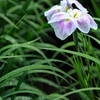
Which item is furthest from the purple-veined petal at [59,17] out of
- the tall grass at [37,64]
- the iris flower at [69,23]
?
the tall grass at [37,64]

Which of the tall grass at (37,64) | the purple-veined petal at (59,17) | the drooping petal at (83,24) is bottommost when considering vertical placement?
the tall grass at (37,64)

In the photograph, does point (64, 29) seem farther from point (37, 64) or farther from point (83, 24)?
point (37, 64)

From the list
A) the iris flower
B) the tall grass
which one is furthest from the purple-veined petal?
the tall grass

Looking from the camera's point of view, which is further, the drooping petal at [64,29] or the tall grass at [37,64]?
the tall grass at [37,64]

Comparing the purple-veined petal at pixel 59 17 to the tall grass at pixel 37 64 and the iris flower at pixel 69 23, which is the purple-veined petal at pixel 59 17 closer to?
the iris flower at pixel 69 23

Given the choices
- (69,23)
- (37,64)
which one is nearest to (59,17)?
(69,23)

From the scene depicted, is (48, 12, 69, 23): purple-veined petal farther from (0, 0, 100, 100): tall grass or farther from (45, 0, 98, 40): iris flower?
(0, 0, 100, 100): tall grass
